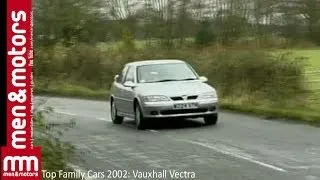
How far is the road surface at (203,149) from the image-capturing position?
33.7ft

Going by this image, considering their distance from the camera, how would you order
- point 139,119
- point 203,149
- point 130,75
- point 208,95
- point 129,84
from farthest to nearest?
point 130,75 → point 129,84 → point 139,119 → point 208,95 → point 203,149

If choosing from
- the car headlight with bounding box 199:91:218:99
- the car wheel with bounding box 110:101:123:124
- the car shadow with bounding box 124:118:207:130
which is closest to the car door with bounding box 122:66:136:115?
the car shadow with bounding box 124:118:207:130

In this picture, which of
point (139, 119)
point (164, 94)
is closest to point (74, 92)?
point (139, 119)

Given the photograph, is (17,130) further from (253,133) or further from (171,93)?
(171,93)

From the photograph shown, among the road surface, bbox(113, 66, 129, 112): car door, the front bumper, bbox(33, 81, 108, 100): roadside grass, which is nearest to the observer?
the road surface

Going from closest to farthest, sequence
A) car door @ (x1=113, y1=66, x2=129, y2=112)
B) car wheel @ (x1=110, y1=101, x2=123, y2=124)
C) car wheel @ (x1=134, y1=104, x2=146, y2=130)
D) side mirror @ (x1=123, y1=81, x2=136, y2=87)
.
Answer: car wheel @ (x1=134, y1=104, x2=146, y2=130)
side mirror @ (x1=123, y1=81, x2=136, y2=87)
car door @ (x1=113, y1=66, x2=129, y2=112)
car wheel @ (x1=110, y1=101, x2=123, y2=124)

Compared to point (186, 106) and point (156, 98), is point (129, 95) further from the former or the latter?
point (186, 106)

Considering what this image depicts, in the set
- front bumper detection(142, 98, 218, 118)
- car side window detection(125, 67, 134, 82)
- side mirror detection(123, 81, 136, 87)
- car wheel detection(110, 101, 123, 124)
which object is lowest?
car wheel detection(110, 101, 123, 124)

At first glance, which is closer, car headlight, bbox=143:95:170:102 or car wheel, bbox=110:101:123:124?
car headlight, bbox=143:95:170:102

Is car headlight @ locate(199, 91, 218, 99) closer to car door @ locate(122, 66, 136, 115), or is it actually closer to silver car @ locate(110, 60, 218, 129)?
silver car @ locate(110, 60, 218, 129)

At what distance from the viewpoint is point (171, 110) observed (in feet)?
55.5

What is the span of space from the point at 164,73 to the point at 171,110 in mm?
1541

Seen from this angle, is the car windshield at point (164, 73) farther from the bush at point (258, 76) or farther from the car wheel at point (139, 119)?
the bush at point (258, 76)

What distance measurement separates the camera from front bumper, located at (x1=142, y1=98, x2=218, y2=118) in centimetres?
1688
